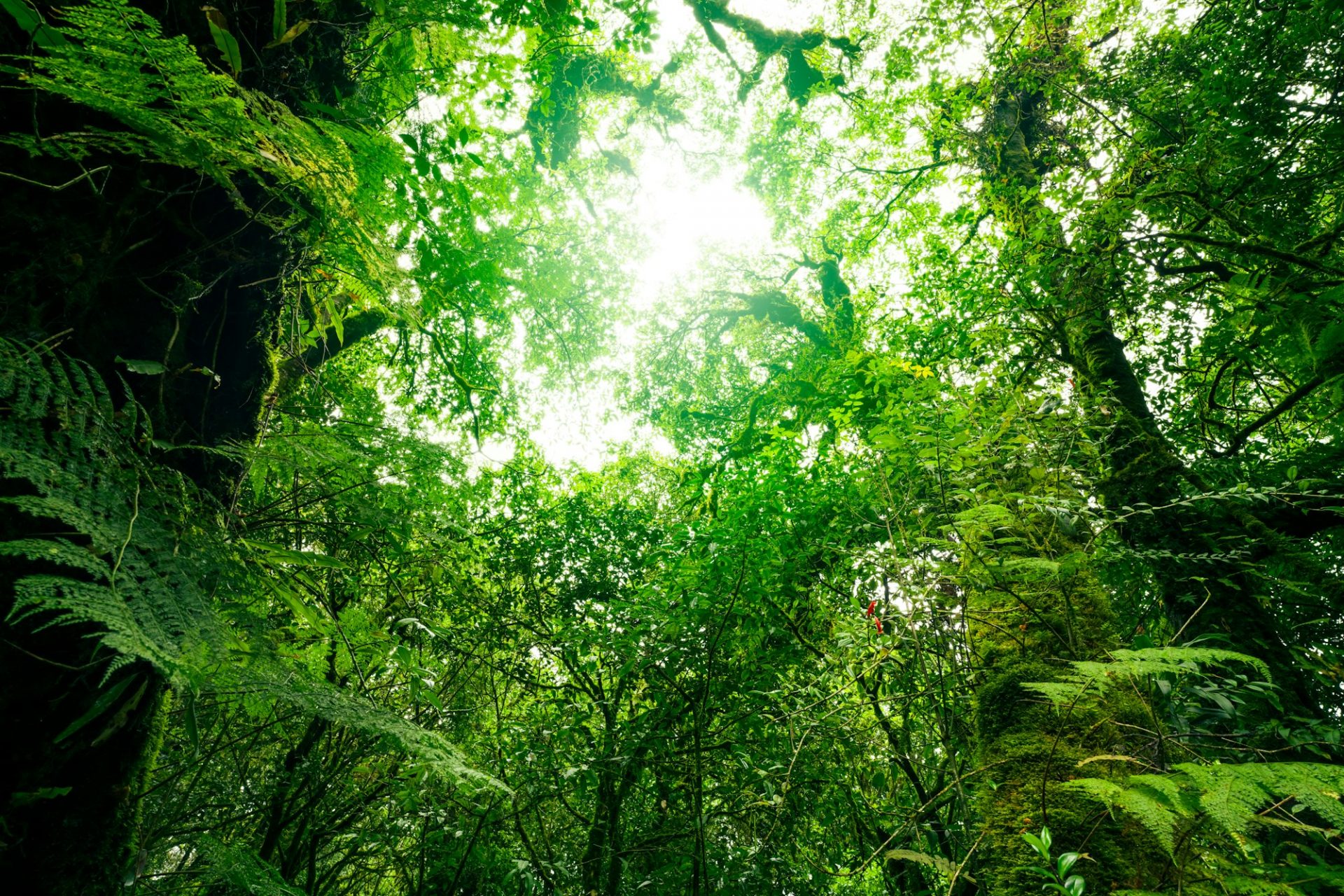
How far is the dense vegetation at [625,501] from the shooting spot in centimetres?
118

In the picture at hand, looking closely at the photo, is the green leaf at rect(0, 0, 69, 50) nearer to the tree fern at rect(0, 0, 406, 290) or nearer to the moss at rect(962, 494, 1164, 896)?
the tree fern at rect(0, 0, 406, 290)

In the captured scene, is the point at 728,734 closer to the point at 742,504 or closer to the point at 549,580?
the point at 742,504

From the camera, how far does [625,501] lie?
241 inches

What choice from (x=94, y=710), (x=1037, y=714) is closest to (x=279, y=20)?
(x=94, y=710)

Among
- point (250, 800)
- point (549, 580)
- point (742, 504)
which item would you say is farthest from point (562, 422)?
point (250, 800)

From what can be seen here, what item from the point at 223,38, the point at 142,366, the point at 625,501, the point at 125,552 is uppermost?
the point at 625,501

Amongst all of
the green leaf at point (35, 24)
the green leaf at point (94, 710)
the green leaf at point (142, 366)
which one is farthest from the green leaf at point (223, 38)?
the green leaf at point (94, 710)

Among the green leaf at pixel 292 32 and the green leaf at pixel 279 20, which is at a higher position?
the green leaf at pixel 292 32

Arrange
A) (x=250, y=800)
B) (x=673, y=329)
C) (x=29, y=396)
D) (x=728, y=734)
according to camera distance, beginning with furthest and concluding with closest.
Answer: (x=673, y=329) < (x=250, y=800) < (x=728, y=734) < (x=29, y=396)

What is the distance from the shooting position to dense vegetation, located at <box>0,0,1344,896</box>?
1.18 m

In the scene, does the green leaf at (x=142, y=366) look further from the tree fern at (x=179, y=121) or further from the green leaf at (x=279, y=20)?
the green leaf at (x=279, y=20)

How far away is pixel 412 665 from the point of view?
208 centimetres

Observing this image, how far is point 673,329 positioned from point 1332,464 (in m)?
6.66

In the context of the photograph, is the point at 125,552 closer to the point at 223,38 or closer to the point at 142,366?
the point at 142,366
